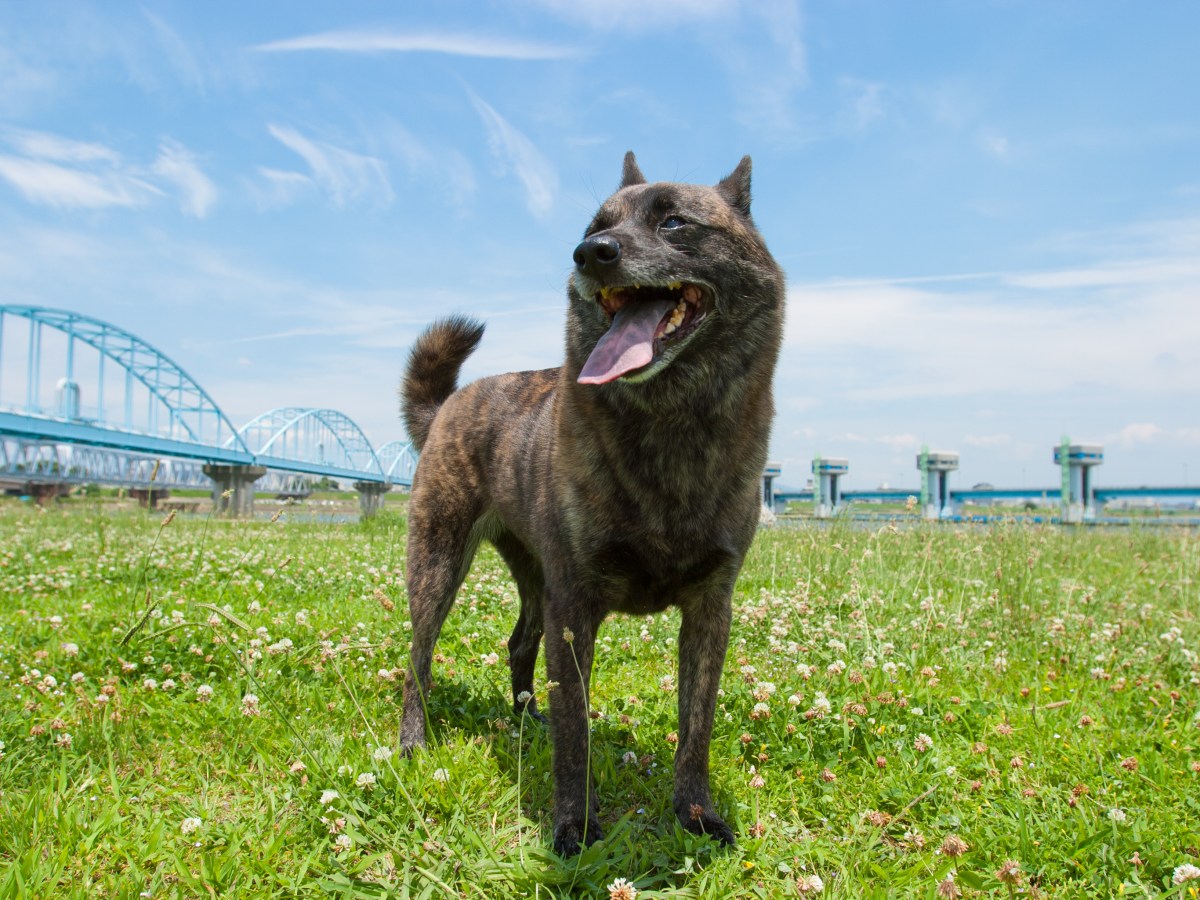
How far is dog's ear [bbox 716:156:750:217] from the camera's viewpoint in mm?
3127

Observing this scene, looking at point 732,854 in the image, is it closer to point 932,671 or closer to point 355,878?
point 355,878

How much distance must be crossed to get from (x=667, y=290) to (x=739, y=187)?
0.88 m

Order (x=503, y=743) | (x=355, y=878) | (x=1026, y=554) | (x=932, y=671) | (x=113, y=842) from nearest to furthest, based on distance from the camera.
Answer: (x=355, y=878) → (x=113, y=842) → (x=503, y=743) → (x=932, y=671) → (x=1026, y=554)

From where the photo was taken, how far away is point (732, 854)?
98.3 inches

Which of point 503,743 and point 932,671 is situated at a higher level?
point 932,671

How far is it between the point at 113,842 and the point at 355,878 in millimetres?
845

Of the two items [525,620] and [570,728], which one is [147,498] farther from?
[570,728]

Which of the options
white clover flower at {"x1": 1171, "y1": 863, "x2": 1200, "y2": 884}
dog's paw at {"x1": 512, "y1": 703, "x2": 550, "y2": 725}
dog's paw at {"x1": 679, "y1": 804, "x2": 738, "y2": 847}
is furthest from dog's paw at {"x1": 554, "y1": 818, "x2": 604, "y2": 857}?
white clover flower at {"x1": 1171, "y1": 863, "x2": 1200, "y2": 884}

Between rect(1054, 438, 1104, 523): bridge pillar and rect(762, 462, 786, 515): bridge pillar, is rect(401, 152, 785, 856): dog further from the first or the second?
rect(1054, 438, 1104, 523): bridge pillar

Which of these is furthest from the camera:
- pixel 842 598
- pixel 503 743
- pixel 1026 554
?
pixel 1026 554

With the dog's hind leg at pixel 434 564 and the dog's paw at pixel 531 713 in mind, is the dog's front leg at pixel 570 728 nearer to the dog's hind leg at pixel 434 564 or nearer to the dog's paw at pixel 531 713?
→ the dog's paw at pixel 531 713

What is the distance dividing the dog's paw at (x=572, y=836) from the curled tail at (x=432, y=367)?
2.50 metres

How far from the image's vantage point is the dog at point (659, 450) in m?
2.54

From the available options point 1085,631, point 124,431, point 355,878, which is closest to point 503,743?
point 355,878
